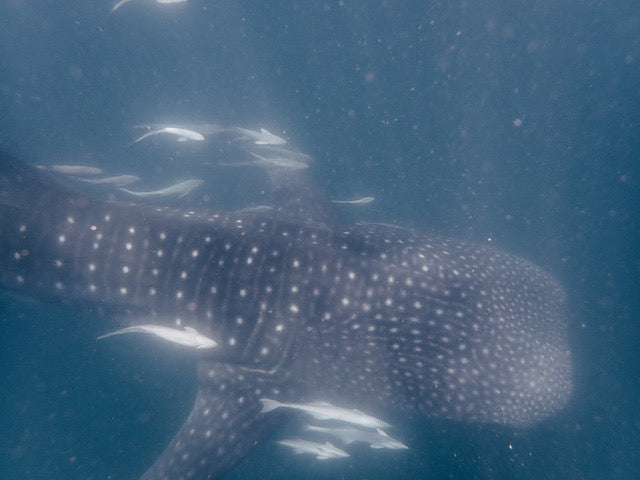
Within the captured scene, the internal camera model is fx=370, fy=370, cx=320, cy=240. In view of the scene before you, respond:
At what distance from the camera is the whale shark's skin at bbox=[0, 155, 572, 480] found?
178 inches

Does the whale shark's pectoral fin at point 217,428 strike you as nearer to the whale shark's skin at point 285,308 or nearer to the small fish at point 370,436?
the whale shark's skin at point 285,308

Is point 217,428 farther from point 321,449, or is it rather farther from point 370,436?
point 370,436

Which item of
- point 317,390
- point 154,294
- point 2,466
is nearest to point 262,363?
point 317,390

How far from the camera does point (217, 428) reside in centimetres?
459

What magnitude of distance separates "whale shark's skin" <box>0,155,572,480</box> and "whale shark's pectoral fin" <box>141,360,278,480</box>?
0.05 ft

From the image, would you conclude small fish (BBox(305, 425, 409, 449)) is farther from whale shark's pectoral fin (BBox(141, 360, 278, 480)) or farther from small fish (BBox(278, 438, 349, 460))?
whale shark's pectoral fin (BBox(141, 360, 278, 480))

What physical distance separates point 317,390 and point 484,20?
14415mm

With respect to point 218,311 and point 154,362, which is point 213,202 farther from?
point 218,311

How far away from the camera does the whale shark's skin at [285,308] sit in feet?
14.8

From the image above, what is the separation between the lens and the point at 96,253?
5.01 m

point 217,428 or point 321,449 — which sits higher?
point 217,428

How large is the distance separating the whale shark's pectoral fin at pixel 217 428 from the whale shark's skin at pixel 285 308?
0.6 inches

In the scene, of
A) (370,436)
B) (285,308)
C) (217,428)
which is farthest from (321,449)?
(285,308)

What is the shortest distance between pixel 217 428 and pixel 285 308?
169 centimetres
